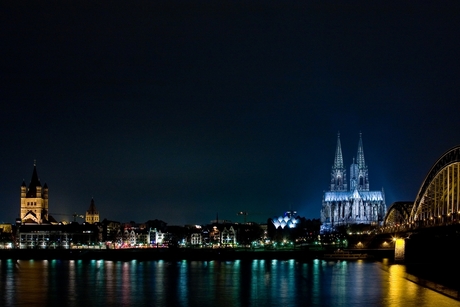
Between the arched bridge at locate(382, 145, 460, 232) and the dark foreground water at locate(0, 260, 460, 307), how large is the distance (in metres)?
8.34

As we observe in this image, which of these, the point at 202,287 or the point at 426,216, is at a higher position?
the point at 426,216

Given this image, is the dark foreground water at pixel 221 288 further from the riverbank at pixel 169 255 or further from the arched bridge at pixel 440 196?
the riverbank at pixel 169 255

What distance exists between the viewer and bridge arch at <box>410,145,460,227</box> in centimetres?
9725

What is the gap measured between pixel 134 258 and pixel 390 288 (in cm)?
9165

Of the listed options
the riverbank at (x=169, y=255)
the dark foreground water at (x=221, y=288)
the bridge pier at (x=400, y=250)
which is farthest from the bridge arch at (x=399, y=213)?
the dark foreground water at (x=221, y=288)

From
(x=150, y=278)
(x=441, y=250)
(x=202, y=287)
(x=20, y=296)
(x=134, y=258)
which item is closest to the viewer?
(x=20, y=296)

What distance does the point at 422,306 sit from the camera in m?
60.1

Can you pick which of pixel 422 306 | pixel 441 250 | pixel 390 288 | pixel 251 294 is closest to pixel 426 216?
pixel 441 250

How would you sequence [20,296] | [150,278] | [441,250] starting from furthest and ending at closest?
[441,250], [150,278], [20,296]

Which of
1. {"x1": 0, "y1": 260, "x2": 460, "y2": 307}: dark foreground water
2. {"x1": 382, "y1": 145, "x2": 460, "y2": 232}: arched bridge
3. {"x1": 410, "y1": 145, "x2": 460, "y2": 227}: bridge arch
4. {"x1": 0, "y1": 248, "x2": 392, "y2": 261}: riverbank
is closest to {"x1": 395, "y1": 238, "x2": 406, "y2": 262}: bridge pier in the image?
{"x1": 382, "y1": 145, "x2": 460, "y2": 232}: arched bridge

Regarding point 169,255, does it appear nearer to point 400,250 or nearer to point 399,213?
point 399,213

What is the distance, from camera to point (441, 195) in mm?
106812

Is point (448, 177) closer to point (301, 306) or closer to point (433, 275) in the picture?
point (433, 275)

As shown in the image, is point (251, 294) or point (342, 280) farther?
point (342, 280)
